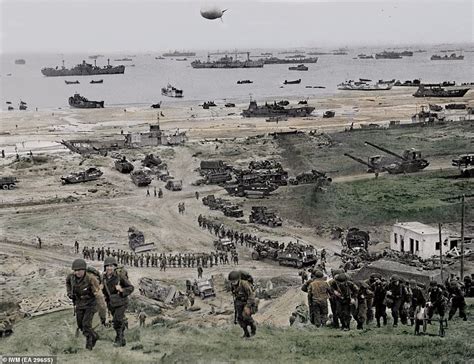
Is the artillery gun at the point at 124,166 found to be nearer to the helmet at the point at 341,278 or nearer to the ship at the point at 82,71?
the helmet at the point at 341,278

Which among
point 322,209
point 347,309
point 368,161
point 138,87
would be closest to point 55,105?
point 138,87

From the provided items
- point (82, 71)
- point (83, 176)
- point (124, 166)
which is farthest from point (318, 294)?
point (82, 71)

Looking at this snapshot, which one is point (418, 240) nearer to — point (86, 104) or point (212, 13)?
point (212, 13)

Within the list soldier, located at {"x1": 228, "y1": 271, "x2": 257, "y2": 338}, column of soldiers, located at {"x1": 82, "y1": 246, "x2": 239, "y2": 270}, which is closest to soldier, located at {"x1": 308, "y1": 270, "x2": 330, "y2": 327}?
soldier, located at {"x1": 228, "y1": 271, "x2": 257, "y2": 338}

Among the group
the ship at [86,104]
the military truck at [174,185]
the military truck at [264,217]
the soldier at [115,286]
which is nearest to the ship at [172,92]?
the ship at [86,104]

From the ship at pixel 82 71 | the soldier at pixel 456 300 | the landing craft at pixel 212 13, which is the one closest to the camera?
the soldier at pixel 456 300

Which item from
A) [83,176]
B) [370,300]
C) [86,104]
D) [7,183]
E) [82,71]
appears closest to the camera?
[370,300]

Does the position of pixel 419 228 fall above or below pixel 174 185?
above
